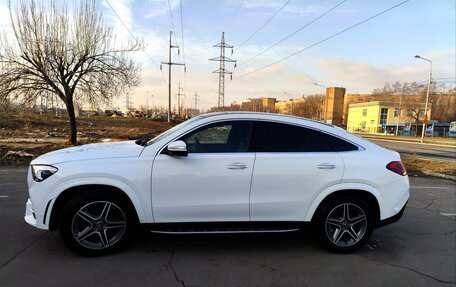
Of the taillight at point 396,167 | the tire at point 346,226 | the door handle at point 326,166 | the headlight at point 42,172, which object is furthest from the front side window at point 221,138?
the taillight at point 396,167

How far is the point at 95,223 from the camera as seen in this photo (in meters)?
4.15

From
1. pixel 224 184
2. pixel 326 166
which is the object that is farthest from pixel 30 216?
pixel 326 166

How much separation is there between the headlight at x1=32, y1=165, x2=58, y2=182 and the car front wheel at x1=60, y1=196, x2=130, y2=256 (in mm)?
418

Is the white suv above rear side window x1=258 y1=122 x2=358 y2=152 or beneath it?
beneath

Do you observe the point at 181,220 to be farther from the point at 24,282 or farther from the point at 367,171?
the point at 367,171

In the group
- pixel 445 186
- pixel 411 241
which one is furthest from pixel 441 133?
pixel 411 241

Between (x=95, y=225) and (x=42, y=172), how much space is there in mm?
864

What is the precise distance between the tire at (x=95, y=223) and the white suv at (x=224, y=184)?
1 cm

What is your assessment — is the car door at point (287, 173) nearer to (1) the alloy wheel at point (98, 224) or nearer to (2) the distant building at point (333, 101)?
(1) the alloy wheel at point (98, 224)

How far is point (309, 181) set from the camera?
4.34 meters

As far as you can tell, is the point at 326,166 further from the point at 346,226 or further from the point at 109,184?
the point at 109,184

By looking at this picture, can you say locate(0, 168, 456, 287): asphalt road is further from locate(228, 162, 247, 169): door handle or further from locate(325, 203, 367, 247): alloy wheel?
locate(228, 162, 247, 169): door handle

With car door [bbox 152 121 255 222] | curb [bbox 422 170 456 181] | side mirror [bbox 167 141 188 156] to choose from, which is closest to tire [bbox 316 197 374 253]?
car door [bbox 152 121 255 222]

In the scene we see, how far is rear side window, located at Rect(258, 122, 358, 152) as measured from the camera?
4426 mm
